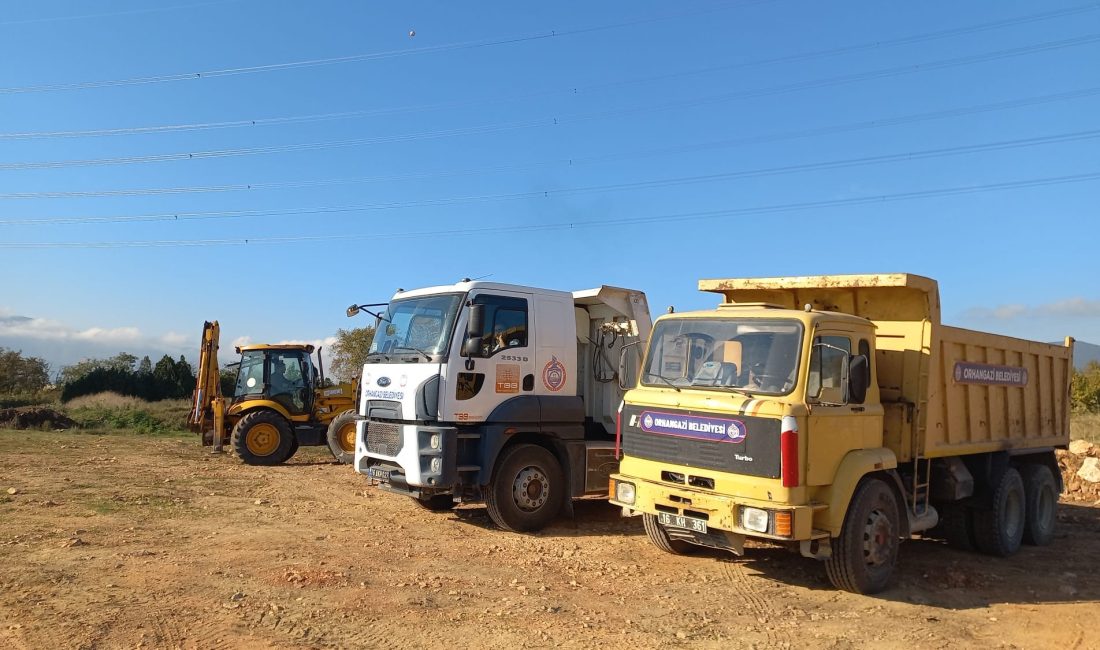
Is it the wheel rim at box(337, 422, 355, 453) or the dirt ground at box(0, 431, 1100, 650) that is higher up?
the wheel rim at box(337, 422, 355, 453)

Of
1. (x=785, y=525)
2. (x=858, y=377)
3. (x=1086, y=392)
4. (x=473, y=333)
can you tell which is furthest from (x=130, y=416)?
(x=1086, y=392)

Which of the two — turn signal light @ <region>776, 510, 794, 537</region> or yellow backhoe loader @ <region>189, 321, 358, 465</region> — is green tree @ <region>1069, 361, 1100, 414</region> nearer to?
yellow backhoe loader @ <region>189, 321, 358, 465</region>

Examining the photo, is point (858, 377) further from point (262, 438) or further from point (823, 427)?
point (262, 438)

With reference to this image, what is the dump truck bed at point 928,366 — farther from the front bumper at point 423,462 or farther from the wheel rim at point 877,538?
the front bumper at point 423,462

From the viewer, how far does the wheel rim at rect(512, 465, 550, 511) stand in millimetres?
9352

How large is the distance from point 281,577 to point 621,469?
10.8 feet

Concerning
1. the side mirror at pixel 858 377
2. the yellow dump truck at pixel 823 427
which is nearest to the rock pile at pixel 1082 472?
the yellow dump truck at pixel 823 427

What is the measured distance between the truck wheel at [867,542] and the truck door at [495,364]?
398 centimetres

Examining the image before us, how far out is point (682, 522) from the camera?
274 inches

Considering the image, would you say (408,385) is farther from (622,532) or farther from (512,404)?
(622,532)

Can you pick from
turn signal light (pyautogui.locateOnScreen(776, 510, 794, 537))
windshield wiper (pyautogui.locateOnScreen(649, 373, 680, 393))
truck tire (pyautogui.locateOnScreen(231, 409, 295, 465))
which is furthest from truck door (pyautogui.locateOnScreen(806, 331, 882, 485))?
truck tire (pyautogui.locateOnScreen(231, 409, 295, 465))

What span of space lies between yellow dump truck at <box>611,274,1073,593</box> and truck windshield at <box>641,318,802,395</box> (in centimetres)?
1

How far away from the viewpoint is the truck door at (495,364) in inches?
349

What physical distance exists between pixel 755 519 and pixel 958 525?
417 cm
